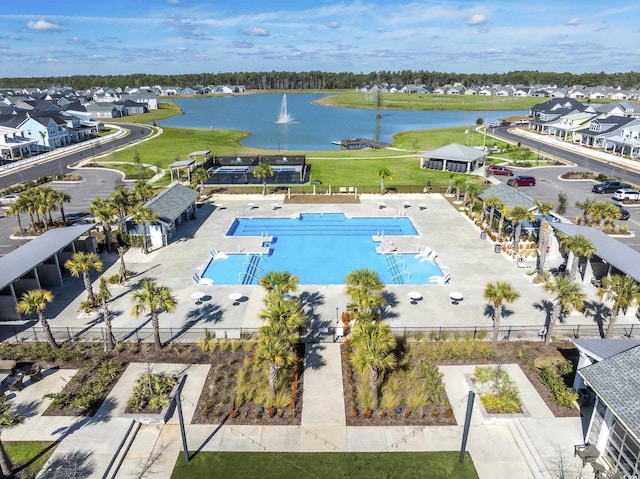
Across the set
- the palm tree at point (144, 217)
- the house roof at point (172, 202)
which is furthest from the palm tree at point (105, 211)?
the house roof at point (172, 202)

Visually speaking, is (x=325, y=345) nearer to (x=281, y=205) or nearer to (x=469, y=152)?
(x=281, y=205)

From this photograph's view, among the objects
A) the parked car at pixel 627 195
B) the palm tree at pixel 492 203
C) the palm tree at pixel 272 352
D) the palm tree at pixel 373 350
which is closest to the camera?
the palm tree at pixel 373 350

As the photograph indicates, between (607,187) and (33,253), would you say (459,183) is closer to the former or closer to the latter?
(607,187)

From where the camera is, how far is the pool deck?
29.0 metres

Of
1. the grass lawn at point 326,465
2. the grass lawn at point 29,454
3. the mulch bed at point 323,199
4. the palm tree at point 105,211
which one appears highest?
the palm tree at point 105,211

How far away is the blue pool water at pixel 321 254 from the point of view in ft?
119

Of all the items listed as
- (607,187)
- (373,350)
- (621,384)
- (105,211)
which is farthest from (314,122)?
(621,384)

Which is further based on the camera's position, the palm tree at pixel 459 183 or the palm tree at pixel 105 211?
the palm tree at pixel 459 183

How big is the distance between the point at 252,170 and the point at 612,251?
166 feet

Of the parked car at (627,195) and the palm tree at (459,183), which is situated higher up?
the palm tree at (459,183)

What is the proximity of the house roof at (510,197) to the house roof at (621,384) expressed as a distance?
83.7ft

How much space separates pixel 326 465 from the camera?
18.2 m

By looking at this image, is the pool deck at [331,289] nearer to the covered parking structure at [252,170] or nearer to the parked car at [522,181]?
the covered parking structure at [252,170]

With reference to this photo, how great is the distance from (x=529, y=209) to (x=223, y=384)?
32250 millimetres
